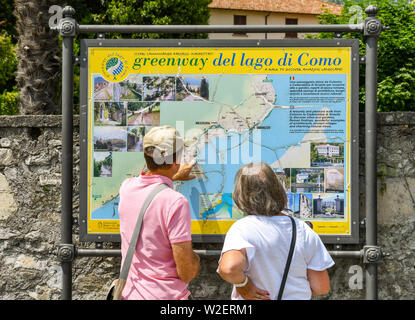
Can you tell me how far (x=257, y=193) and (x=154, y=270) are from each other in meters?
0.69

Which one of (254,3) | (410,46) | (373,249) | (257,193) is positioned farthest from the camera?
(254,3)

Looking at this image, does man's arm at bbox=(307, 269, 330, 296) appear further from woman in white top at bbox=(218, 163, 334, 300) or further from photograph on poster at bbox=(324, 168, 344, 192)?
photograph on poster at bbox=(324, 168, 344, 192)

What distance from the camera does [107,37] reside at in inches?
488

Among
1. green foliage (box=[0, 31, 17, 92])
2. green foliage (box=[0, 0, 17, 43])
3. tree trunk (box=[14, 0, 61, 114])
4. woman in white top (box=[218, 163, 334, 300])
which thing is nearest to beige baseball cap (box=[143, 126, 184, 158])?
woman in white top (box=[218, 163, 334, 300])

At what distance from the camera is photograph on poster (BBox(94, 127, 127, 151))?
374cm

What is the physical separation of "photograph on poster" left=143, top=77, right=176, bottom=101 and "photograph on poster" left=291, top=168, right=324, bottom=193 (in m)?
1.10

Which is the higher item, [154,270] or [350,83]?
[350,83]

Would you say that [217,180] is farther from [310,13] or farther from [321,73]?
[310,13]

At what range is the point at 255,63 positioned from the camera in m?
3.68

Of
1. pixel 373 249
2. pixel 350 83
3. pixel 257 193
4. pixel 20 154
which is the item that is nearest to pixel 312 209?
pixel 373 249

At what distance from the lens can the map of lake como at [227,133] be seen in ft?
12.0

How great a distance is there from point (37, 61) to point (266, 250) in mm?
4078

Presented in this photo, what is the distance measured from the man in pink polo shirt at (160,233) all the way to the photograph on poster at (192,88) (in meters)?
1.05

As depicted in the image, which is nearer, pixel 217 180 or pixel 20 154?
pixel 217 180
